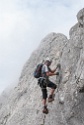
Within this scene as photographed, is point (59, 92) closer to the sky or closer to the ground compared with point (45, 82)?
closer to the ground

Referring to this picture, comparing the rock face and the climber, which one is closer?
the rock face

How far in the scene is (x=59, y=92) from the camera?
2531cm

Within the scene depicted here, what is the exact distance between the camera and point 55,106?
25359 mm

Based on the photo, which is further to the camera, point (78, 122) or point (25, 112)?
point (25, 112)

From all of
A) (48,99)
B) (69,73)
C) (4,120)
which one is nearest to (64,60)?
(69,73)

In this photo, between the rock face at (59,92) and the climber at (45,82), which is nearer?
the rock face at (59,92)

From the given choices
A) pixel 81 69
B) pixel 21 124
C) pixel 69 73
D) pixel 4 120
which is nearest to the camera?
pixel 81 69

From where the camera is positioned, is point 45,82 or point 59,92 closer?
point 45,82

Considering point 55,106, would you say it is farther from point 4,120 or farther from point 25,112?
point 4,120

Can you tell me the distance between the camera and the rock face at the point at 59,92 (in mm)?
23844

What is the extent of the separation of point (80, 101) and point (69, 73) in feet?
8.37

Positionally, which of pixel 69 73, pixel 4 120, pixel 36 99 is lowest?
pixel 4 120

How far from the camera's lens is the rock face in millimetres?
23844

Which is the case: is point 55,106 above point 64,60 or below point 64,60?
below
